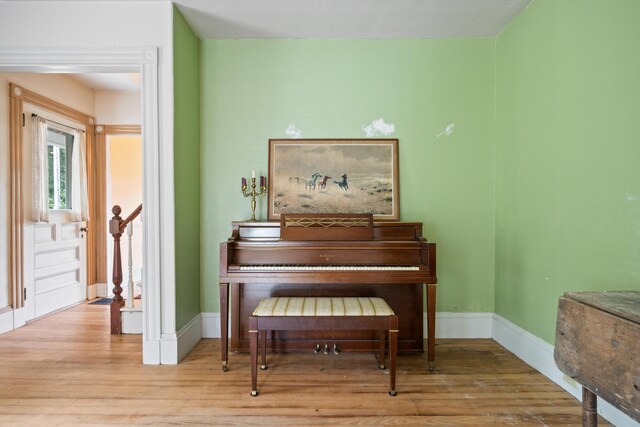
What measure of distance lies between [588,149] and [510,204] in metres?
0.81

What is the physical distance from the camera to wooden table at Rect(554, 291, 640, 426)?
111 cm

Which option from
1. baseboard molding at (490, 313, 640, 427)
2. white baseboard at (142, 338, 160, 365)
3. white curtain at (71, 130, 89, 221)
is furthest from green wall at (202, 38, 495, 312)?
white curtain at (71, 130, 89, 221)

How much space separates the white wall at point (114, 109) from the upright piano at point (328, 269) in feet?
9.64

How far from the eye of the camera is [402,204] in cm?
286

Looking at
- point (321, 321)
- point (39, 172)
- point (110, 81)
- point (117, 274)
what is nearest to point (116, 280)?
point (117, 274)

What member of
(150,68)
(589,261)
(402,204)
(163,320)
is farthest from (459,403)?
(150,68)

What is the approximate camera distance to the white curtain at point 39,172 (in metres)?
3.40

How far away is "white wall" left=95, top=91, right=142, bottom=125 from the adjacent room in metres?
0.87

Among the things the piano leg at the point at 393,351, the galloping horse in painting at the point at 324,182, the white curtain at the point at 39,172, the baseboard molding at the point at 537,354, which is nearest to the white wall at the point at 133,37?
the galloping horse in painting at the point at 324,182

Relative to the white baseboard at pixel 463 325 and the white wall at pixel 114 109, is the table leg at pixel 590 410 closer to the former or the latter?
the white baseboard at pixel 463 325

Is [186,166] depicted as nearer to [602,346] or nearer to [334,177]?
[334,177]

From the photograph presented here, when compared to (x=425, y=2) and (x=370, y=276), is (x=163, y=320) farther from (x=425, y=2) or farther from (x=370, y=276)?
(x=425, y=2)

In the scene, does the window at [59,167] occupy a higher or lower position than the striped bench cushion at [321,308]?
higher

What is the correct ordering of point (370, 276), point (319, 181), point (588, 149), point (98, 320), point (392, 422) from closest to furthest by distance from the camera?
point (392, 422) → point (588, 149) → point (370, 276) → point (319, 181) → point (98, 320)
